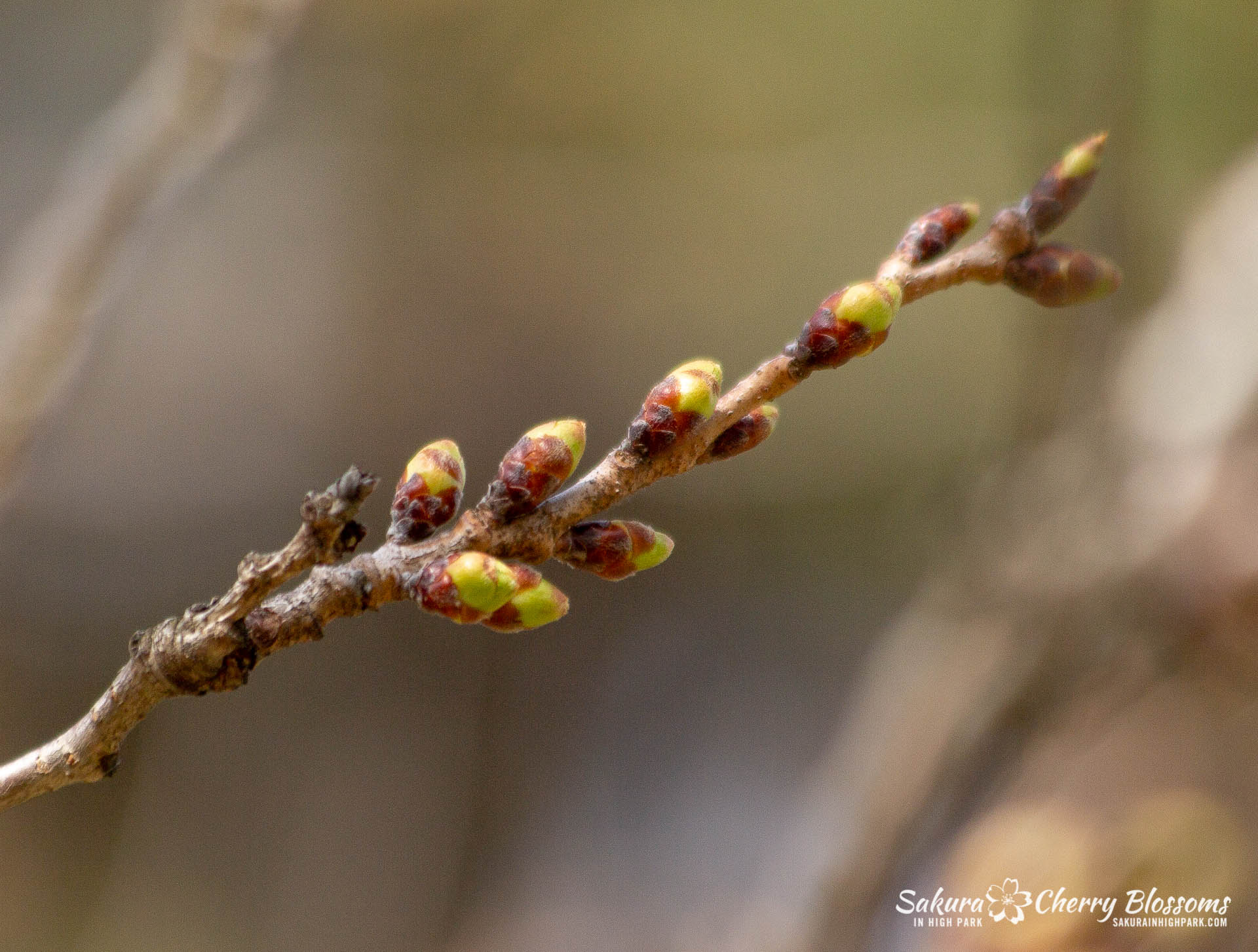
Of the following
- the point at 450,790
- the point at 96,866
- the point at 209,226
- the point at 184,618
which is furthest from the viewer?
the point at 209,226

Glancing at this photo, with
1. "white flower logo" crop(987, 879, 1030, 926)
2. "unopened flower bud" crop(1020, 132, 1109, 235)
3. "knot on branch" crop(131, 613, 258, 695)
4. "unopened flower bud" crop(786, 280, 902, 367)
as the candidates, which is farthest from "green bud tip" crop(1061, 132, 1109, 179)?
"white flower logo" crop(987, 879, 1030, 926)

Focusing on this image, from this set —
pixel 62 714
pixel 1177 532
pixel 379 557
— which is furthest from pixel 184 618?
pixel 62 714

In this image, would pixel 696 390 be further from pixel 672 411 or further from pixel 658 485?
pixel 658 485

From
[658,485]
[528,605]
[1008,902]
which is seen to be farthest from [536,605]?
[658,485]

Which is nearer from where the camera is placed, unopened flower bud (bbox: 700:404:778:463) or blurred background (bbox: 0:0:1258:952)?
unopened flower bud (bbox: 700:404:778:463)

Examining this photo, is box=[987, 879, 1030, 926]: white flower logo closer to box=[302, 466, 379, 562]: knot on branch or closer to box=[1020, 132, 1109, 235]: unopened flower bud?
box=[1020, 132, 1109, 235]: unopened flower bud

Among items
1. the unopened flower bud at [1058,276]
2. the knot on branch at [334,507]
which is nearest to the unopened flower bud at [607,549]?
the knot on branch at [334,507]

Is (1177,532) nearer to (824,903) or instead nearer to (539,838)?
(824,903)
